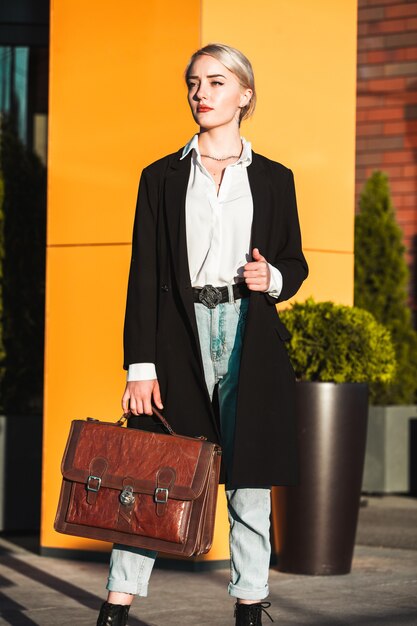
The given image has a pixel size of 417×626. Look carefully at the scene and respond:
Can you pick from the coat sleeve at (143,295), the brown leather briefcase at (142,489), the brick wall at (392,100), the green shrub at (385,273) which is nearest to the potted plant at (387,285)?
the green shrub at (385,273)

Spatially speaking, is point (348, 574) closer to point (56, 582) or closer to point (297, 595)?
point (297, 595)

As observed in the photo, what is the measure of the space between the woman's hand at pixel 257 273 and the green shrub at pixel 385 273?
20.8 feet

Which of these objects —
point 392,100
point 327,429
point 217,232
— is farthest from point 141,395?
point 392,100

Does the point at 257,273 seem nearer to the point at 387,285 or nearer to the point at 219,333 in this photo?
the point at 219,333

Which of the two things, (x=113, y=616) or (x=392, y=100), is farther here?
(x=392, y=100)

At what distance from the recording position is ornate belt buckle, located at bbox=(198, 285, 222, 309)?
4.10 meters

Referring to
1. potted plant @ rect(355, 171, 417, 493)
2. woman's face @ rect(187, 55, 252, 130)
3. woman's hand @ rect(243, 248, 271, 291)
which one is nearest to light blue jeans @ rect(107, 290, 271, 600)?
woman's hand @ rect(243, 248, 271, 291)

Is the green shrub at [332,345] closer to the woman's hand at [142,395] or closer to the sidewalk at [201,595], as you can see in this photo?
the sidewalk at [201,595]

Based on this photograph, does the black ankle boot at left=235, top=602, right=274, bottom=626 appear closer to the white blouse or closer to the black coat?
the black coat

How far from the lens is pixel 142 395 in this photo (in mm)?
4105

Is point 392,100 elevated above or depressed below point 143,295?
above

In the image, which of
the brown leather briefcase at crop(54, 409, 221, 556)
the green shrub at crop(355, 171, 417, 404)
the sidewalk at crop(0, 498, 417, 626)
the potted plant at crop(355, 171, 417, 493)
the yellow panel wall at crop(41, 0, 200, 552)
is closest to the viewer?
the brown leather briefcase at crop(54, 409, 221, 556)

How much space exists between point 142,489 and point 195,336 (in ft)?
1.61

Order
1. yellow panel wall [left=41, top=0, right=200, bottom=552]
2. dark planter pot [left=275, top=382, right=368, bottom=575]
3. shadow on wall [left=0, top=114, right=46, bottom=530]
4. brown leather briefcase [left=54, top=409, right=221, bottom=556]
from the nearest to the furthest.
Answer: brown leather briefcase [left=54, top=409, right=221, bottom=556] → dark planter pot [left=275, top=382, right=368, bottom=575] → yellow panel wall [left=41, top=0, right=200, bottom=552] → shadow on wall [left=0, top=114, right=46, bottom=530]
